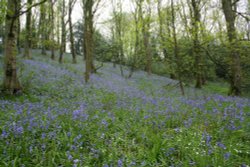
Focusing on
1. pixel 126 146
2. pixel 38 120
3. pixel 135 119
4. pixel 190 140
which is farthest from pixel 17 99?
pixel 190 140

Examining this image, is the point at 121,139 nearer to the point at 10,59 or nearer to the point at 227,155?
the point at 227,155

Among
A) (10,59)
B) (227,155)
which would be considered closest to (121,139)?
(227,155)

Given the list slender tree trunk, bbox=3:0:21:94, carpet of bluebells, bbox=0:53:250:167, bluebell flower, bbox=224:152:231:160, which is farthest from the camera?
slender tree trunk, bbox=3:0:21:94

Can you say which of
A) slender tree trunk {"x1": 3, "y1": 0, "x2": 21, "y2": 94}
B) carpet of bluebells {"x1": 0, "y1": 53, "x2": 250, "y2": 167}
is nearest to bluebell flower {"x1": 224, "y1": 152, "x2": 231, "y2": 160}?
carpet of bluebells {"x1": 0, "y1": 53, "x2": 250, "y2": 167}

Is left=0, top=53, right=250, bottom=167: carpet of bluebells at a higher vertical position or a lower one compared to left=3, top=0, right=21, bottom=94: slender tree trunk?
lower

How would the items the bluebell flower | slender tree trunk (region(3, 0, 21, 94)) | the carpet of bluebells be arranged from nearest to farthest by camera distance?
the bluebell flower, the carpet of bluebells, slender tree trunk (region(3, 0, 21, 94))

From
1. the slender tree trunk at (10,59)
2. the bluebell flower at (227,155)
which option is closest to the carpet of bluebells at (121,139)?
the bluebell flower at (227,155)

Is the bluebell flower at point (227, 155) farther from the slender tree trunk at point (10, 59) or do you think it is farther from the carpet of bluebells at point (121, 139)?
the slender tree trunk at point (10, 59)

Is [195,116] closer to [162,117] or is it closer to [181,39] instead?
[162,117]

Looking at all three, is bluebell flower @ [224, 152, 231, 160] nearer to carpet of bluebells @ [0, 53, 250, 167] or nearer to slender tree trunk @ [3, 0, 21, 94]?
carpet of bluebells @ [0, 53, 250, 167]

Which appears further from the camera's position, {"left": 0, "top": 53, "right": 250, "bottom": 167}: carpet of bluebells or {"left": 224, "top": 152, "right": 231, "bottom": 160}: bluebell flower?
{"left": 0, "top": 53, "right": 250, "bottom": 167}: carpet of bluebells

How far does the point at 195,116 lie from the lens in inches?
250

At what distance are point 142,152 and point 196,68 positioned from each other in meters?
13.1

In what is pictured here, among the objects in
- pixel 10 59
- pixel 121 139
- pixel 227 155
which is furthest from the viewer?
pixel 10 59
